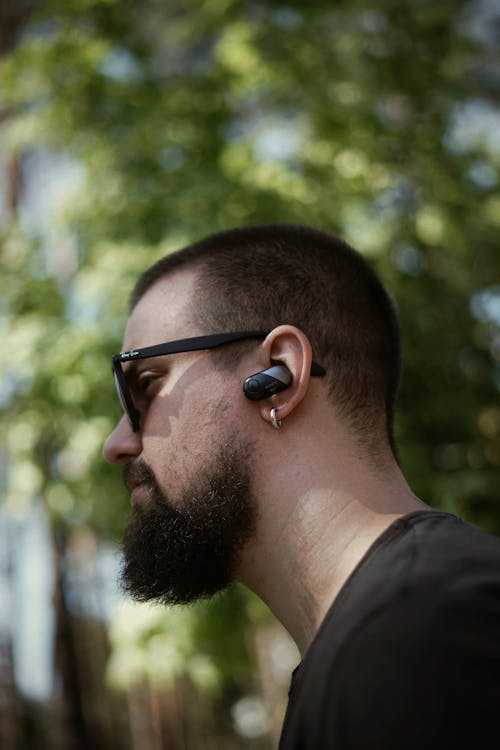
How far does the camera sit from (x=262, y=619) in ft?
17.4

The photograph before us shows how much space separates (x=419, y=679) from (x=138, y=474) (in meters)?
0.92

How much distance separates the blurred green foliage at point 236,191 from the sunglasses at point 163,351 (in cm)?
280

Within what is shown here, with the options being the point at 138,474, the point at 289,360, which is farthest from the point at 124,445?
the point at 289,360

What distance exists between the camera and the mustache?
1.78 metres

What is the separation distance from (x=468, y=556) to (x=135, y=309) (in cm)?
107

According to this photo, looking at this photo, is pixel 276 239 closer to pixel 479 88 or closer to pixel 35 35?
pixel 35 35

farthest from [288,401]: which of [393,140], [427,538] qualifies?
[393,140]

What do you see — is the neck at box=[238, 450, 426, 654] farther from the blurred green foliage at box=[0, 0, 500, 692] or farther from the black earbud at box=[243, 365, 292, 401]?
the blurred green foliage at box=[0, 0, 500, 692]

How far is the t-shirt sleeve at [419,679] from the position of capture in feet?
3.22

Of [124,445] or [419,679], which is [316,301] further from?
[419,679]

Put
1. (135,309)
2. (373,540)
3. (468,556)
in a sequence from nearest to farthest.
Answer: (468,556), (373,540), (135,309)

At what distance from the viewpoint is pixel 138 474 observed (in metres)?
1.81

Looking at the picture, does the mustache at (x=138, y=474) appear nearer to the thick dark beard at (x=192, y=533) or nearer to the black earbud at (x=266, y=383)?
the thick dark beard at (x=192, y=533)

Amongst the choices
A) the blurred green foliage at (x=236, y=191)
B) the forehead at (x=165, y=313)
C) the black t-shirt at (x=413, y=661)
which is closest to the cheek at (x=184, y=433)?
the forehead at (x=165, y=313)
